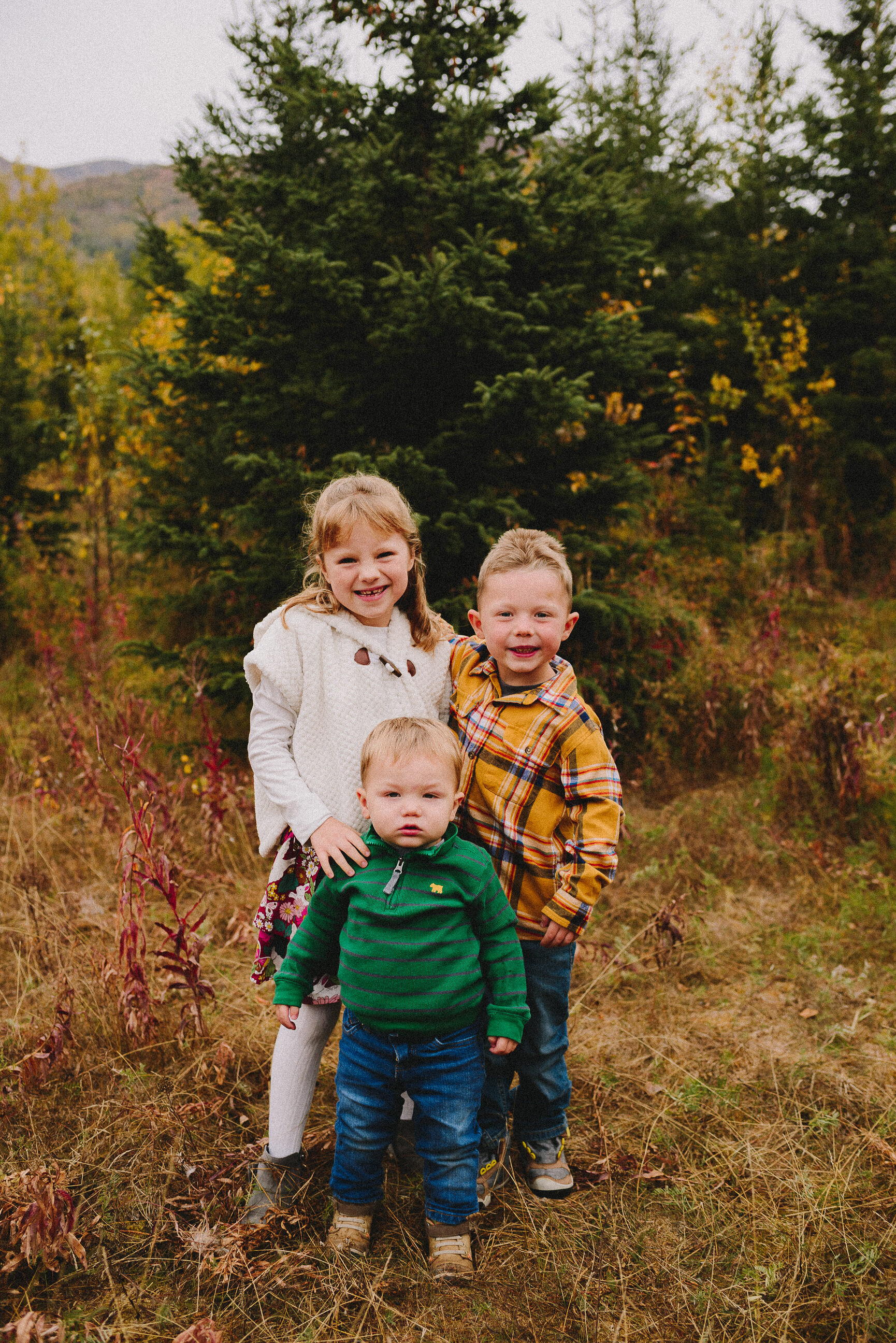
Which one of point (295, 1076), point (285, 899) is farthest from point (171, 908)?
point (295, 1076)

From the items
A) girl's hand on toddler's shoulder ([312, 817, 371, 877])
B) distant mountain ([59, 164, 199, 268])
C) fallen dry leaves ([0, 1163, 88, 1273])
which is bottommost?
fallen dry leaves ([0, 1163, 88, 1273])

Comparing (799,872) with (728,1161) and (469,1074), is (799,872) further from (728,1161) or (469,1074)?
(469,1074)

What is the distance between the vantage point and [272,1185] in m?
2.14

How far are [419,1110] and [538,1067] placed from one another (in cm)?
42

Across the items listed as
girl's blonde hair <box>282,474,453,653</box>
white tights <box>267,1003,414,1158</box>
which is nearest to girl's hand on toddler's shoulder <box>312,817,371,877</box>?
white tights <box>267,1003,414,1158</box>

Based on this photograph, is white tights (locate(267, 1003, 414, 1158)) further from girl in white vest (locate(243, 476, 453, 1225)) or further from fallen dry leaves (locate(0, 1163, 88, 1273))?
fallen dry leaves (locate(0, 1163, 88, 1273))

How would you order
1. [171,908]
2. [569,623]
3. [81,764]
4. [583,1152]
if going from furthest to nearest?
[81,764], [171,908], [583,1152], [569,623]

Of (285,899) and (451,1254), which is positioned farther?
(285,899)

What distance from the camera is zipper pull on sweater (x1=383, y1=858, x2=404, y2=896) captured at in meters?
1.89

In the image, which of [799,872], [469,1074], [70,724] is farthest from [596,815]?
[70,724]

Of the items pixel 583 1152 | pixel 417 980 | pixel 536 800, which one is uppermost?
pixel 536 800

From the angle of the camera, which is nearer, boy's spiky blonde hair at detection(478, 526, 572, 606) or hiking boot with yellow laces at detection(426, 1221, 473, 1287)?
hiking boot with yellow laces at detection(426, 1221, 473, 1287)

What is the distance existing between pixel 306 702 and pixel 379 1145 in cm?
110

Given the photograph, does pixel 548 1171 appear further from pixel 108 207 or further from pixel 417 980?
pixel 108 207
